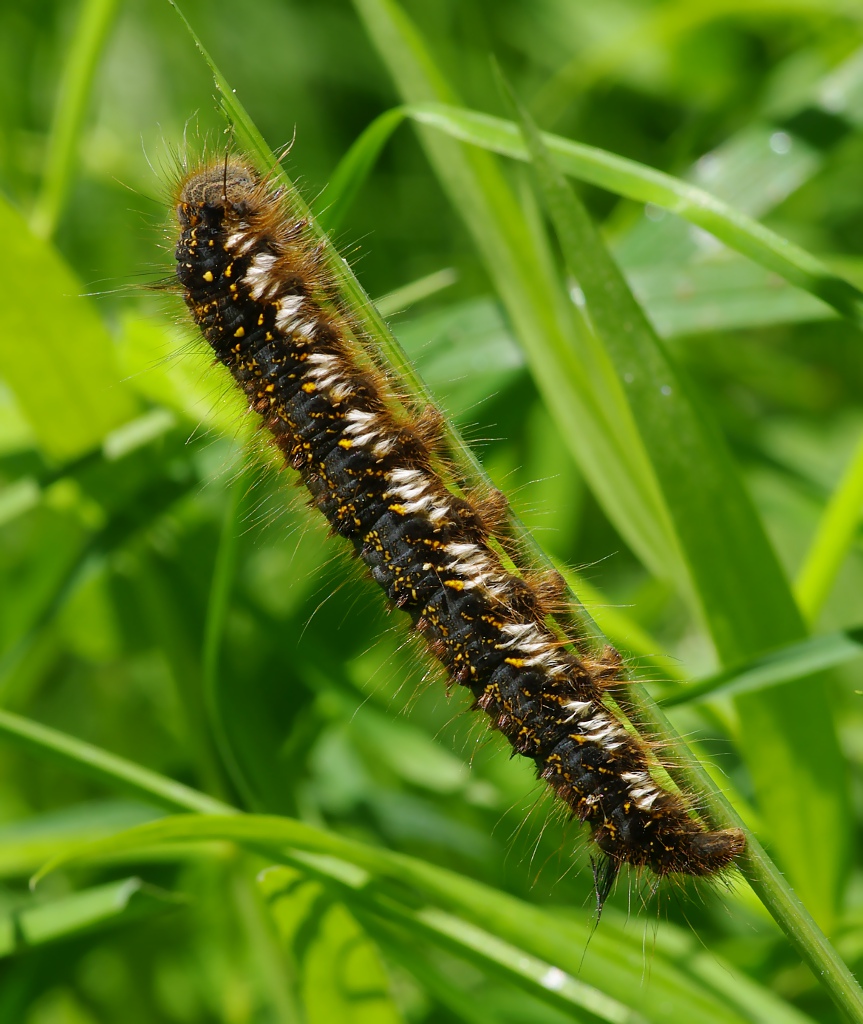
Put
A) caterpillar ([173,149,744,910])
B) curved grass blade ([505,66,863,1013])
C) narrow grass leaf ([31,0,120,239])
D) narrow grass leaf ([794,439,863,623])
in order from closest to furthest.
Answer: caterpillar ([173,149,744,910])
curved grass blade ([505,66,863,1013])
narrow grass leaf ([794,439,863,623])
narrow grass leaf ([31,0,120,239])

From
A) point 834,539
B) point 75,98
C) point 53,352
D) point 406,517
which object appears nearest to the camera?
point 406,517

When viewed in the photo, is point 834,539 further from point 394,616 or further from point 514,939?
point 514,939

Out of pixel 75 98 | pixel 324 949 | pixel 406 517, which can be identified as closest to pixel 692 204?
pixel 406 517

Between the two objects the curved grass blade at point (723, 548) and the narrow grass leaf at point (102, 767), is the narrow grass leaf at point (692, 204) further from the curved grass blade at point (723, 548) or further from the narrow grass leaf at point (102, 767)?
the narrow grass leaf at point (102, 767)

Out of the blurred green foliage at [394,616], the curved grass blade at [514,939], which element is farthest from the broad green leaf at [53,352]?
the curved grass blade at [514,939]

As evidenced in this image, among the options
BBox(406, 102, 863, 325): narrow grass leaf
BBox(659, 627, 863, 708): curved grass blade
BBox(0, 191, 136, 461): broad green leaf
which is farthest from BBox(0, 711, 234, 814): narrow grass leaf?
BBox(406, 102, 863, 325): narrow grass leaf

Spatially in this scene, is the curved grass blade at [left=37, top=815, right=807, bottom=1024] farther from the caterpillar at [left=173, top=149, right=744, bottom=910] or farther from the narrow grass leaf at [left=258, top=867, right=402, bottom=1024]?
the caterpillar at [left=173, top=149, right=744, bottom=910]
